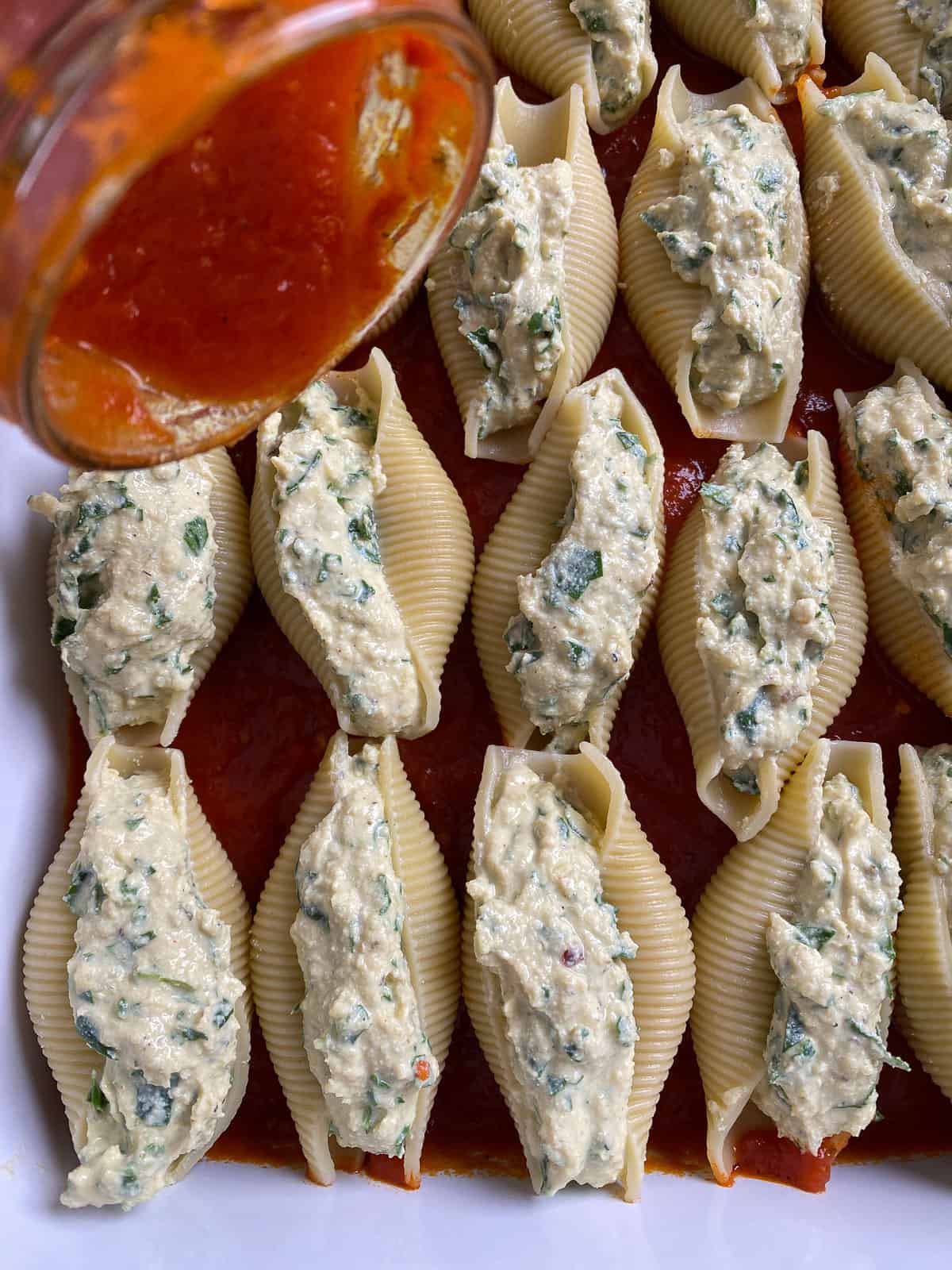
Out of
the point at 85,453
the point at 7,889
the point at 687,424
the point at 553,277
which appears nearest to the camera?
the point at 85,453

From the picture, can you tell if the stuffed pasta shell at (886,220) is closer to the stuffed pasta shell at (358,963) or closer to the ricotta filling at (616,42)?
the ricotta filling at (616,42)

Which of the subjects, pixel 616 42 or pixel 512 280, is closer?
pixel 512 280

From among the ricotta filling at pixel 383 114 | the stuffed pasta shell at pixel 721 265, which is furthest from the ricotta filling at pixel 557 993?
the ricotta filling at pixel 383 114

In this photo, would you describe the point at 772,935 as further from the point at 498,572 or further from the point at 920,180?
the point at 920,180

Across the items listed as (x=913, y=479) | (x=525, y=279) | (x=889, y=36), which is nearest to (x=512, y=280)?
(x=525, y=279)

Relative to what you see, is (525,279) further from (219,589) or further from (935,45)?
(935,45)

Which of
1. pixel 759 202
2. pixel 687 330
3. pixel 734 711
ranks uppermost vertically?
pixel 759 202

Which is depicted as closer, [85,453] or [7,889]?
[85,453]

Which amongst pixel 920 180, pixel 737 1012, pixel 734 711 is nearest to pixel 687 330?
pixel 920 180
